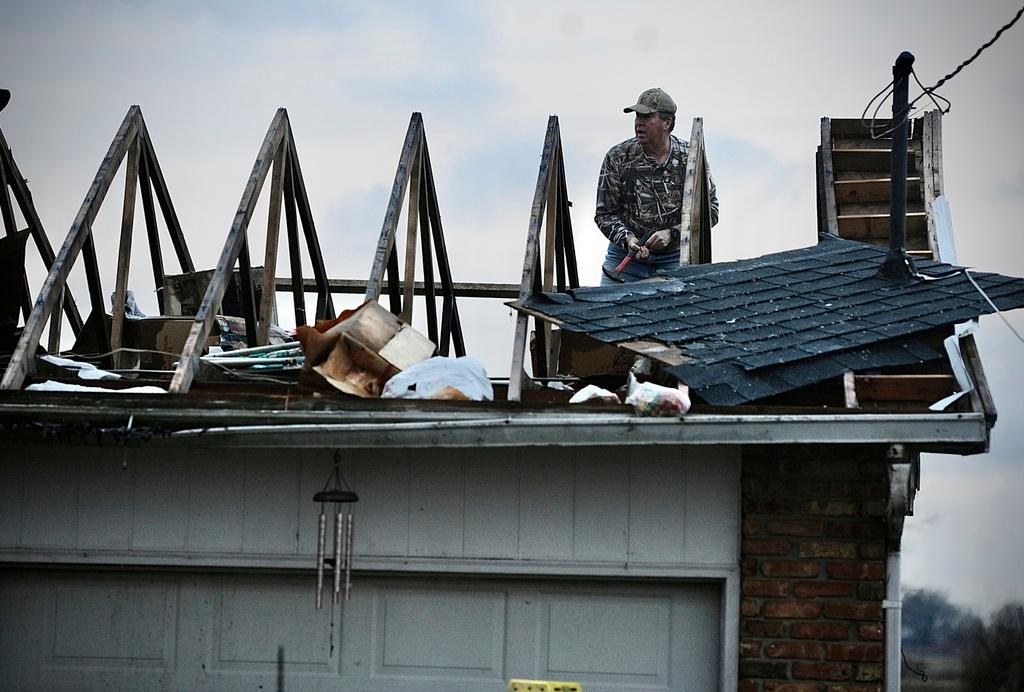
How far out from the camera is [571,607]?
7.18 metres

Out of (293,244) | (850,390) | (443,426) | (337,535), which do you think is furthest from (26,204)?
(850,390)

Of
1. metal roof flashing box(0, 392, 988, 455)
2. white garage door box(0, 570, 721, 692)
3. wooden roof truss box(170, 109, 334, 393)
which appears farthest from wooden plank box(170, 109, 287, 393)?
white garage door box(0, 570, 721, 692)

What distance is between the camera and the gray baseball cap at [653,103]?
33.6 ft

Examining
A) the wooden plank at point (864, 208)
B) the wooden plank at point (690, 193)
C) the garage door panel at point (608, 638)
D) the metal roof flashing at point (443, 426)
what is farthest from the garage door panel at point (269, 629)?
the wooden plank at point (864, 208)

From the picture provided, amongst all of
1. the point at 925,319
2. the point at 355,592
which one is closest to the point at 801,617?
the point at 925,319

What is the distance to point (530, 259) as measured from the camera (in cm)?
820

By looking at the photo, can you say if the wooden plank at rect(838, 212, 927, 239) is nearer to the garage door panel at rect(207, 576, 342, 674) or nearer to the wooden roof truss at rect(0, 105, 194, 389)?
the garage door panel at rect(207, 576, 342, 674)

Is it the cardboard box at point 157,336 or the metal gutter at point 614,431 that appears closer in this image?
the metal gutter at point 614,431

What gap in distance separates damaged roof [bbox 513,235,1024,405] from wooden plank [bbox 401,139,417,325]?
5.15ft

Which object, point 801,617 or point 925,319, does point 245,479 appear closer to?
point 801,617

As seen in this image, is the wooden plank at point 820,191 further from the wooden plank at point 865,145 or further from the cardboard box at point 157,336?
the cardboard box at point 157,336

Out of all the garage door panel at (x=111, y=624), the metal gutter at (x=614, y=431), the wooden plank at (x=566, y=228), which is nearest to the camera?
the metal gutter at (x=614, y=431)

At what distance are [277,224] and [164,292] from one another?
1729mm

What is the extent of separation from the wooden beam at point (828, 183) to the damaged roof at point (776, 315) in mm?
966
